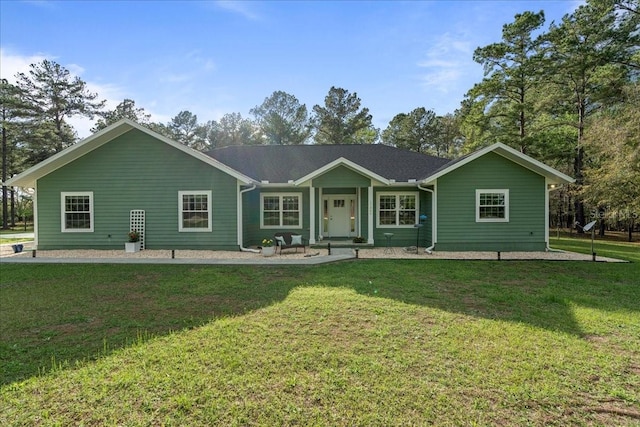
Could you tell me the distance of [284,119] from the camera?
32688mm

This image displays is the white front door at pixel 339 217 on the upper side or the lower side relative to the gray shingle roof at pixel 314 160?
lower

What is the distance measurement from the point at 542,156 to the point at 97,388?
2824 cm

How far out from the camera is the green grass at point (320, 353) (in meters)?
2.71

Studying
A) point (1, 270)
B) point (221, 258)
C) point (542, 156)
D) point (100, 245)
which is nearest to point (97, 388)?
point (221, 258)

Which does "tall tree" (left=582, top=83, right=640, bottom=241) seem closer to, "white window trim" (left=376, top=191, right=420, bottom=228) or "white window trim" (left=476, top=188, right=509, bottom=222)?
"white window trim" (left=476, top=188, right=509, bottom=222)

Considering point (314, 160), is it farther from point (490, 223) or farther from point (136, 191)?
point (490, 223)

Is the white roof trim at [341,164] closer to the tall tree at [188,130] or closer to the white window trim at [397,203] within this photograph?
the white window trim at [397,203]

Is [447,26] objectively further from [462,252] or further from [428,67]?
[462,252]

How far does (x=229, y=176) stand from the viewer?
12.1 meters

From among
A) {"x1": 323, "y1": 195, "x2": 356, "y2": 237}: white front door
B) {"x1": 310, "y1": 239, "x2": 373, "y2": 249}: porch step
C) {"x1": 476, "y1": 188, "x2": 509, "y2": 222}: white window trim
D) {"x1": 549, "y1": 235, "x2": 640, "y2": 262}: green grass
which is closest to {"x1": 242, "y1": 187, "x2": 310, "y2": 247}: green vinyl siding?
{"x1": 310, "y1": 239, "x2": 373, "y2": 249}: porch step

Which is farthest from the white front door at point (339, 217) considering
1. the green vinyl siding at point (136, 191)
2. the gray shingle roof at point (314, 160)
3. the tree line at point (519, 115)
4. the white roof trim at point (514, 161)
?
the tree line at point (519, 115)

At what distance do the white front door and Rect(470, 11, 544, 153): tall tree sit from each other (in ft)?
52.4

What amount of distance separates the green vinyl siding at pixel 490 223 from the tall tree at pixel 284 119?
892 inches

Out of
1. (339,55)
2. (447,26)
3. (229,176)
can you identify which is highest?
(339,55)
